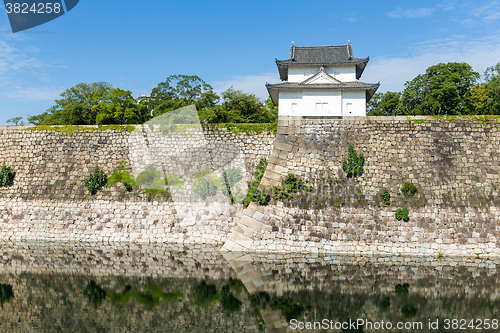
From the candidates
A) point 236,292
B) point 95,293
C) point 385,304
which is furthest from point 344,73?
point 95,293

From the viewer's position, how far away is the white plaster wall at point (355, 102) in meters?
22.3

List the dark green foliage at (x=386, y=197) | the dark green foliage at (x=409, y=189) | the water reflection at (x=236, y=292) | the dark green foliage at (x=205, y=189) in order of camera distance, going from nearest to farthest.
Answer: the water reflection at (x=236, y=292), the dark green foliage at (x=386, y=197), the dark green foliage at (x=409, y=189), the dark green foliage at (x=205, y=189)

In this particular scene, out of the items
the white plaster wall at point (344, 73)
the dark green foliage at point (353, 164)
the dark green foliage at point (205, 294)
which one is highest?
the white plaster wall at point (344, 73)

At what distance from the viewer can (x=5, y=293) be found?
39.4 feet

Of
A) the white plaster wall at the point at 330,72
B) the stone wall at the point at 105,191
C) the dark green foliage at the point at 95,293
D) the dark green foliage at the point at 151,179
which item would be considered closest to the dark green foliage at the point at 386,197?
the stone wall at the point at 105,191

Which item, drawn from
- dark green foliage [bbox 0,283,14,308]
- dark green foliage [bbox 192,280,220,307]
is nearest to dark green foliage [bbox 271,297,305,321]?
dark green foliage [bbox 192,280,220,307]

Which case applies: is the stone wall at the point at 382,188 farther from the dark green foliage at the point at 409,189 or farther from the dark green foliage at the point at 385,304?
the dark green foliage at the point at 385,304

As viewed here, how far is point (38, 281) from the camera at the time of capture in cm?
1336

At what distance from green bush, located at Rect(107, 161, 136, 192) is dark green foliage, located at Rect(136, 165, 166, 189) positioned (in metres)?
0.50

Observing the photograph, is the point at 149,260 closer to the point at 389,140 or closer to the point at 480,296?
the point at 480,296

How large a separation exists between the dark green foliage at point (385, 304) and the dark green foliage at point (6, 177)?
2426 centimetres

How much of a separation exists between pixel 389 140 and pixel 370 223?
17.6 feet

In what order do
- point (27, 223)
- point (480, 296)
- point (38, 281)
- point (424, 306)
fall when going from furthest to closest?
point (27, 223) → point (38, 281) → point (480, 296) → point (424, 306)

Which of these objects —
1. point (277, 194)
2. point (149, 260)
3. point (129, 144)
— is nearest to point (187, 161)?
point (129, 144)
